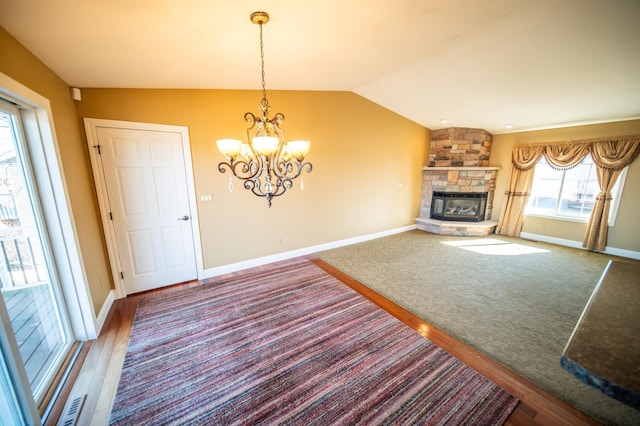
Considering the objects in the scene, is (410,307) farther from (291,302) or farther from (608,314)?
(608,314)

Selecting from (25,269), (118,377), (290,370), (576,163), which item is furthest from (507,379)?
(576,163)

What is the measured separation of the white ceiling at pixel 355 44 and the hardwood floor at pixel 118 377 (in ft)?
8.35

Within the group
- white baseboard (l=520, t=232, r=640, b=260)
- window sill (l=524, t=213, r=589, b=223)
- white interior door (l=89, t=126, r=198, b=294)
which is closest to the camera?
white interior door (l=89, t=126, r=198, b=294)

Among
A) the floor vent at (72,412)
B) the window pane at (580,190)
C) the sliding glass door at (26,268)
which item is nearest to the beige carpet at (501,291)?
the window pane at (580,190)

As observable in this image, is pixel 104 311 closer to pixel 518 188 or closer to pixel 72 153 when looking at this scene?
pixel 72 153

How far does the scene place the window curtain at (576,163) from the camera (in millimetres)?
4102

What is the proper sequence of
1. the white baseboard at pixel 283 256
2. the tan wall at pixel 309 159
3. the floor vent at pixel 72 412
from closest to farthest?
the floor vent at pixel 72 412, the tan wall at pixel 309 159, the white baseboard at pixel 283 256

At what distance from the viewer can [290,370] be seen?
1922 millimetres

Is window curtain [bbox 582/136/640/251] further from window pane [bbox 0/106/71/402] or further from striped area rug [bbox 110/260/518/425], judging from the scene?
window pane [bbox 0/106/71/402]

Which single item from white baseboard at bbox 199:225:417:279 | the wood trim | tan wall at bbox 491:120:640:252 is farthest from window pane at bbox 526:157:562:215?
the wood trim

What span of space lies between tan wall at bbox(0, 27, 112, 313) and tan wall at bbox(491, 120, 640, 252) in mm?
7569

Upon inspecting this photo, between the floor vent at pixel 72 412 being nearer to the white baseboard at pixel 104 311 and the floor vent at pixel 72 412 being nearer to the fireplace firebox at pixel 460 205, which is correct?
the white baseboard at pixel 104 311

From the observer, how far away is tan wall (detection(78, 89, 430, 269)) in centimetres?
305

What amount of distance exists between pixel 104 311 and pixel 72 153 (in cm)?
172
